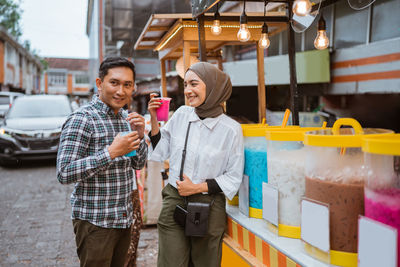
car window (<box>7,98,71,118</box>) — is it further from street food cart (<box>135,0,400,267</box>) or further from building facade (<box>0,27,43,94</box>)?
building facade (<box>0,27,43,94</box>)

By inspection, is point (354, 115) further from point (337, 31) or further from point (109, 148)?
point (109, 148)

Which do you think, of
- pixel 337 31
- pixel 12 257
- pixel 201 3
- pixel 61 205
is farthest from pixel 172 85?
pixel 201 3

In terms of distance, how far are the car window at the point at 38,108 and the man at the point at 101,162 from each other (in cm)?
841

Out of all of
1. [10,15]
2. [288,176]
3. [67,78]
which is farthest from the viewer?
[67,78]

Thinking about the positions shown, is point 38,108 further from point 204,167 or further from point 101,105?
point 204,167

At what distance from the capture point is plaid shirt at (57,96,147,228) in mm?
2041

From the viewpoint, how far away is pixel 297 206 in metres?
1.83

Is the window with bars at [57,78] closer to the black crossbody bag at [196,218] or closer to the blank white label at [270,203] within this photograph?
the black crossbody bag at [196,218]

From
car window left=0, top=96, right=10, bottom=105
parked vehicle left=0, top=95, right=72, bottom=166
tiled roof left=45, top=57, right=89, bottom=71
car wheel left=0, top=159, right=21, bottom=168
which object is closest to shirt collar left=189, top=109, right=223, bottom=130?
parked vehicle left=0, top=95, right=72, bottom=166

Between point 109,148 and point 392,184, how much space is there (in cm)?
148

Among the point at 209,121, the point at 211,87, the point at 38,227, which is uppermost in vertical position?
the point at 211,87

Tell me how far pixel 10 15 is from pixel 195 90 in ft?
120

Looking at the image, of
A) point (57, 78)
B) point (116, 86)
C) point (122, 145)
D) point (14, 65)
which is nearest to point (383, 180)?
point (122, 145)

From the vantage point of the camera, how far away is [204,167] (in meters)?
2.22
